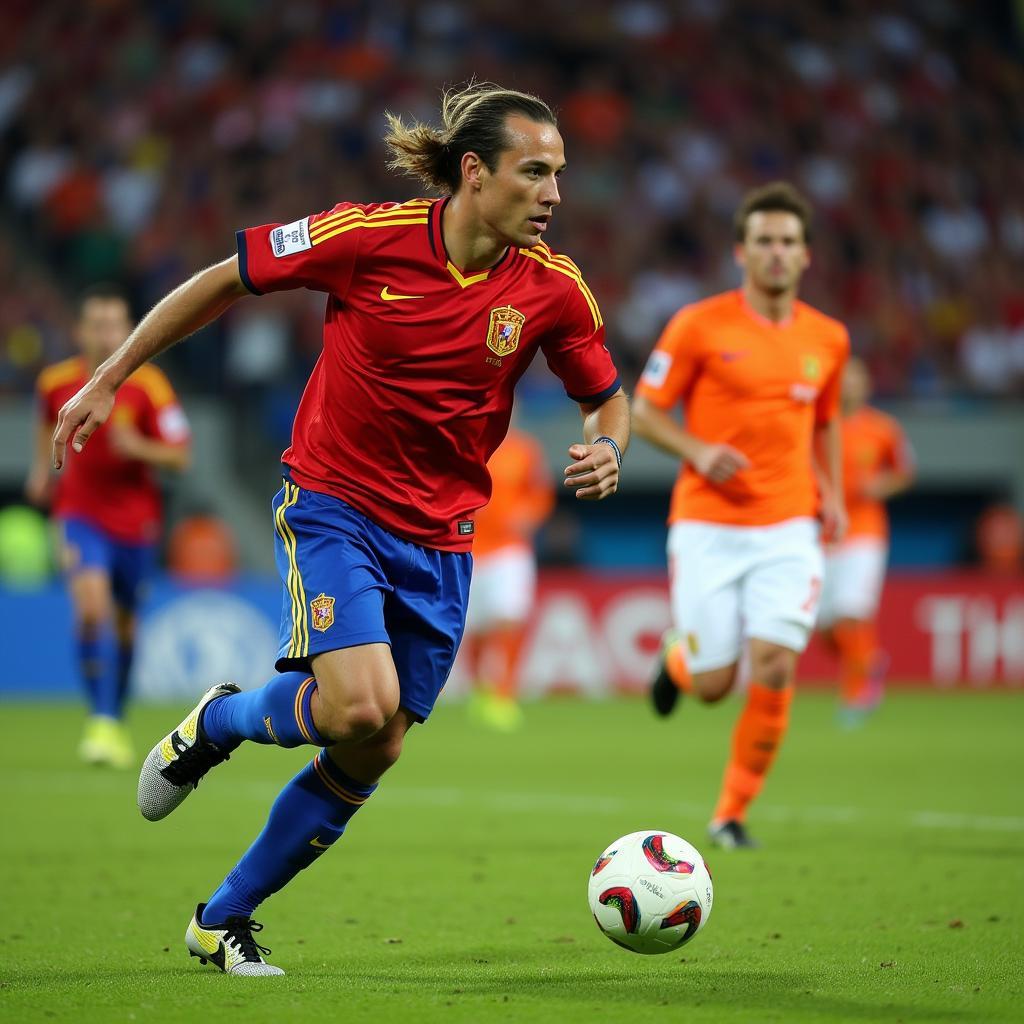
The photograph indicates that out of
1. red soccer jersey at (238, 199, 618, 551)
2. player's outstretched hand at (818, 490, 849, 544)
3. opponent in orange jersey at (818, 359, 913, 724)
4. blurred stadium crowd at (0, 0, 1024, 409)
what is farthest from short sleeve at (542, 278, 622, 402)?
blurred stadium crowd at (0, 0, 1024, 409)

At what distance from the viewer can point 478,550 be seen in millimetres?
14984

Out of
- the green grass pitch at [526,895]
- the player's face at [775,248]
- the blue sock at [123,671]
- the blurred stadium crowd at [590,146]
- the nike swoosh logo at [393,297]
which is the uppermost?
the blurred stadium crowd at [590,146]

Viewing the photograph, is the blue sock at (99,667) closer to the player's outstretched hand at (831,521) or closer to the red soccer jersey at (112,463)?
the red soccer jersey at (112,463)

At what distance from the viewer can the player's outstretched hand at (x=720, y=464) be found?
7.15 m

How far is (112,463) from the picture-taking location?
35.3 ft

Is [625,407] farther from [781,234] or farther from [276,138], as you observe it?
[276,138]

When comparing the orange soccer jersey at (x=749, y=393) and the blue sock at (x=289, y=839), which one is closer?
the blue sock at (x=289, y=839)

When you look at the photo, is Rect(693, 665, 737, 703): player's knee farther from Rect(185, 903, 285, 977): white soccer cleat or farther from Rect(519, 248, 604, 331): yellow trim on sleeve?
Rect(185, 903, 285, 977): white soccer cleat

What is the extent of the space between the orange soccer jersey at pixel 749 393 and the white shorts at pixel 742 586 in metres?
0.08

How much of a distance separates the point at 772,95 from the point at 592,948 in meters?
20.0

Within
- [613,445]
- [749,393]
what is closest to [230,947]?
[613,445]

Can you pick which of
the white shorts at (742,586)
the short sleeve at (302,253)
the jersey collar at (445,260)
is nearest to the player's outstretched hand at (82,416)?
the short sleeve at (302,253)

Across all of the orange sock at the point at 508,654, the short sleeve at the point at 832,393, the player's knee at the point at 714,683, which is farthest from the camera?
the orange sock at the point at 508,654

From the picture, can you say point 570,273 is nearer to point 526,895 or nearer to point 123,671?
point 526,895
